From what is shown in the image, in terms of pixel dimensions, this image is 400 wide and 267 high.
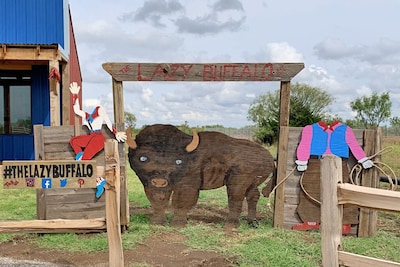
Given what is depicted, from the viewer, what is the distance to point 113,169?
13.0ft

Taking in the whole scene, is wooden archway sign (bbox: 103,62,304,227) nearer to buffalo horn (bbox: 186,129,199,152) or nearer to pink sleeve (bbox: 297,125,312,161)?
pink sleeve (bbox: 297,125,312,161)

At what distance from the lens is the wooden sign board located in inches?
157

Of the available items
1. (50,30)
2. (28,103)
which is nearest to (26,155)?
(28,103)

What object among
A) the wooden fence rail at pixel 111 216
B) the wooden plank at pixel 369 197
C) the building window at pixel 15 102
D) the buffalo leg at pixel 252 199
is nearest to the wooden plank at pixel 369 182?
the buffalo leg at pixel 252 199

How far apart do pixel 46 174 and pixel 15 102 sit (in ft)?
33.1

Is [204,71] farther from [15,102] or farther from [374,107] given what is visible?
[374,107]

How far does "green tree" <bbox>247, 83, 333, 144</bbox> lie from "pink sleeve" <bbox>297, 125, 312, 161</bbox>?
2.72 m

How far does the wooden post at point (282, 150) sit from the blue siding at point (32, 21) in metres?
7.82

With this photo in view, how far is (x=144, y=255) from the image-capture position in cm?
504

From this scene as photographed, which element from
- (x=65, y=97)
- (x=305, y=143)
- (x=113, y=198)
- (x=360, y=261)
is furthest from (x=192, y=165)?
(x=65, y=97)

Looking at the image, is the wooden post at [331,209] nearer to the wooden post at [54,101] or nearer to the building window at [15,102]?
the wooden post at [54,101]

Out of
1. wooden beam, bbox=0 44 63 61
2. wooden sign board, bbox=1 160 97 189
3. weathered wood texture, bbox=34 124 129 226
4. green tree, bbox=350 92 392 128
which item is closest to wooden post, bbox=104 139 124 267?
wooden sign board, bbox=1 160 97 189

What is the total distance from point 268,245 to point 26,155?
372 inches

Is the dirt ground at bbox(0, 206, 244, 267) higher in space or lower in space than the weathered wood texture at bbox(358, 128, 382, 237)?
lower
